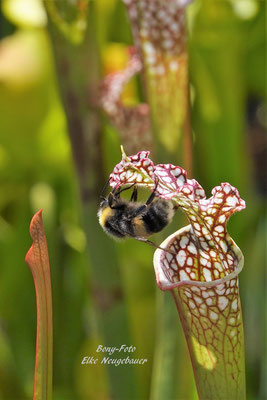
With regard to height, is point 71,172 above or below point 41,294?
below

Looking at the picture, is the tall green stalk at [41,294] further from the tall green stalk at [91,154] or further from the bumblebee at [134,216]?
the tall green stalk at [91,154]

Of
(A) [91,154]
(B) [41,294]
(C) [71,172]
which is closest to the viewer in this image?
(B) [41,294]

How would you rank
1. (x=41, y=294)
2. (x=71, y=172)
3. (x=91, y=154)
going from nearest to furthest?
(x=41, y=294) → (x=91, y=154) → (x=71, y=172)

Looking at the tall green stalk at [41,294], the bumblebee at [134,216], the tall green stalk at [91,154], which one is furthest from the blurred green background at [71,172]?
the tall green stalk at [41,294]

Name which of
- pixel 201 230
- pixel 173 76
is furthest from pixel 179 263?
pixel 173 76

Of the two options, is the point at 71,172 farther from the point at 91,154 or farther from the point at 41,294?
the point at 41,294

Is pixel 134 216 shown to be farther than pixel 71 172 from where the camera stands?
No

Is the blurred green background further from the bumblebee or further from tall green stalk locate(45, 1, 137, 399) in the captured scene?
the bumblebee

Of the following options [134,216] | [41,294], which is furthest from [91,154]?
[41,294]
